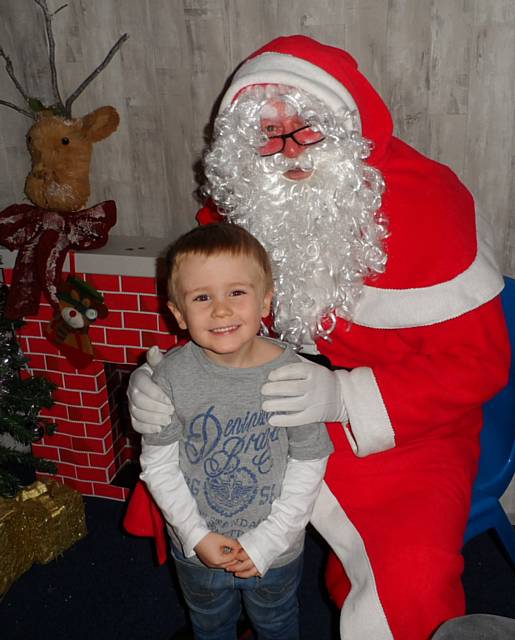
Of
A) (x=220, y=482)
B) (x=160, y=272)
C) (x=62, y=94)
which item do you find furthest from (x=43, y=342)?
(x=220, y=482)

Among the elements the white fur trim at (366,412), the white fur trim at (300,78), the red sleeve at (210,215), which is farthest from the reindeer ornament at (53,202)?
the white fur trim at (366,412)

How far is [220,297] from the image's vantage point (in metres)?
1.49

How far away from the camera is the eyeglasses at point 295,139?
5.85 ft

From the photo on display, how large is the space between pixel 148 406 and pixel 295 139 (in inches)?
31.1

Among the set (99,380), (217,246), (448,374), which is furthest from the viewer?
(99,380)

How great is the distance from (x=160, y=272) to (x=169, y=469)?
99 cm

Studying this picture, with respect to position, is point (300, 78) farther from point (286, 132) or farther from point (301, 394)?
point (301, 394)

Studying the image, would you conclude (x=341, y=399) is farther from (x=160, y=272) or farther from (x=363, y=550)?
(x=160, y=272)

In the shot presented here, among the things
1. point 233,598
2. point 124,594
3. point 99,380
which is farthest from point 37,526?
point 233,598

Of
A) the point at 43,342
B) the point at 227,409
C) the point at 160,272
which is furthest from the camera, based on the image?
the point at 43,342

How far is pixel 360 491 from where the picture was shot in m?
1.79

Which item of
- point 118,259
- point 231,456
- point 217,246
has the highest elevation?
point 217,246

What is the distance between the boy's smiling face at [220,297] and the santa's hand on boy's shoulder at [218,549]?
1.46ft

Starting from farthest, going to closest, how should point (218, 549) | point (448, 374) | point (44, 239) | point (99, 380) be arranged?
point (99, 380) < point (44, 239) < point (448, 374) < point (218, 549)
